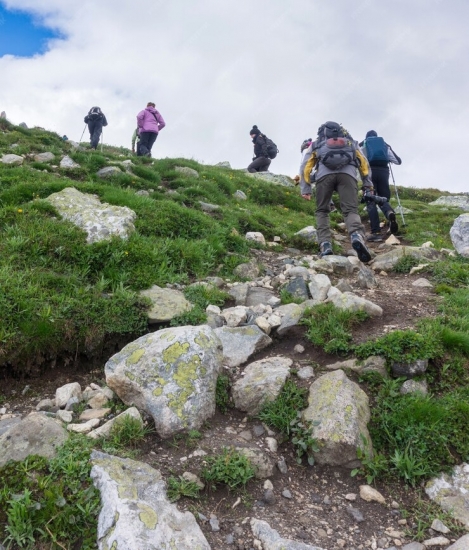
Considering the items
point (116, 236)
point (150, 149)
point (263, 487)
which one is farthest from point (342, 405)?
point (150, 149)

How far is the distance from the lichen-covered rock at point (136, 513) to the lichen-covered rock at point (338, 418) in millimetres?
1490

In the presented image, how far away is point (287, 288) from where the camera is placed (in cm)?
748

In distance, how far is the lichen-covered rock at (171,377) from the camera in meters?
4.27

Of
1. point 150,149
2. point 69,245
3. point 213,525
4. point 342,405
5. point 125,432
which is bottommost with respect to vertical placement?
point 213,525

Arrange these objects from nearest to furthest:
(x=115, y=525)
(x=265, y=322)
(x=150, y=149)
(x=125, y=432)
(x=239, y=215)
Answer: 1. (x=115, y=525)
2. (x=125, y=432)
3. (x=265, y=322)
4. (x=239, y=215)
5. (x=150, y=149)

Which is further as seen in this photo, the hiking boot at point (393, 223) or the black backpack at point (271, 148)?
the black backpack at point (271, 148)

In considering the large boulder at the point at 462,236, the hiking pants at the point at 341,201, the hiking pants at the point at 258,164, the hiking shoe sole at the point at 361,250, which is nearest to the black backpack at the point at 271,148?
the hiking pants at the point at 258,164

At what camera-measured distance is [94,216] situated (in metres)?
8.03

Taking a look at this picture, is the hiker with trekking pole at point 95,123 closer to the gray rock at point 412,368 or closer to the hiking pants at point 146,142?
the hiking pants at point 146,142

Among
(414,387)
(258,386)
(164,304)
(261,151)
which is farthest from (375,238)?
(261,151)

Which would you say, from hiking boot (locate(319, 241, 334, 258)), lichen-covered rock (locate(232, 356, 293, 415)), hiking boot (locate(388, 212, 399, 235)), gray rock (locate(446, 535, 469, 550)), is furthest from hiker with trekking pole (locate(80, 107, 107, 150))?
gray rock (locate(446, 535, 469, 550))

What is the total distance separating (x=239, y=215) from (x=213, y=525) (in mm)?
9057

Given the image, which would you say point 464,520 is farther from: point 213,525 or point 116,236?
point 116,236

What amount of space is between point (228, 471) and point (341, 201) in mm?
7279
